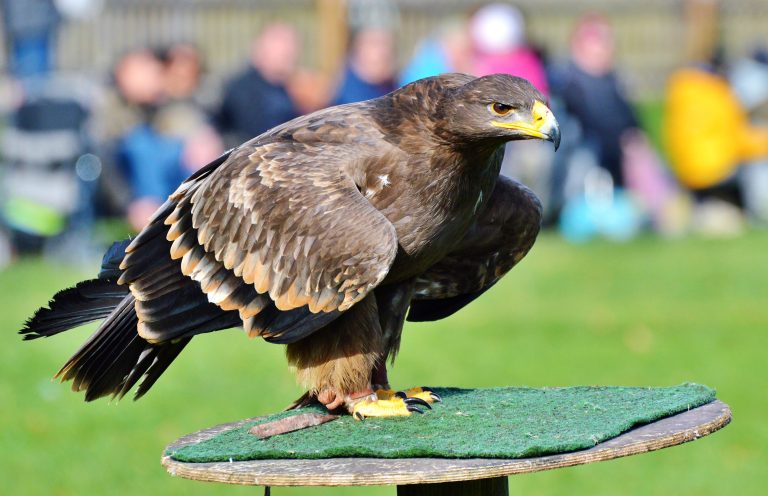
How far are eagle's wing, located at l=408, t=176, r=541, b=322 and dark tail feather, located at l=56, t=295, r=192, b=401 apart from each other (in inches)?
43.0

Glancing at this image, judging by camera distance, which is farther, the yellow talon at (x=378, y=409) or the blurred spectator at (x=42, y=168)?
the blurred spectator at (x=42, y=168)

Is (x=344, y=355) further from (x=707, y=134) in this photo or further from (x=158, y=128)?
(x=707, y=134)

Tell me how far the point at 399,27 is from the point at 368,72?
8859 mm

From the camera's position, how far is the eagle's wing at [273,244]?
13.7 feet

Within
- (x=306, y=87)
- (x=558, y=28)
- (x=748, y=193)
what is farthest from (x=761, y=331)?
(x=558, y=28)

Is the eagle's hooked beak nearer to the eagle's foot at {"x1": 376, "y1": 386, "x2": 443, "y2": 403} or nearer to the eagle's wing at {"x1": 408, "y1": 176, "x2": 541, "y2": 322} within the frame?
the eagle's wing at {"x1": 408, "y1": 176, "x2": 541, "y2": 322}

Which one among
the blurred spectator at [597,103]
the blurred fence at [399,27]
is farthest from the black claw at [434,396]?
the blurred fence at [399,27]

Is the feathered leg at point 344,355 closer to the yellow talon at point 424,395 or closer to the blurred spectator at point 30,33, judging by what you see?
the yellow talon at point 424,395

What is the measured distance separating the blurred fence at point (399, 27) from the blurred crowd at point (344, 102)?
3902mm

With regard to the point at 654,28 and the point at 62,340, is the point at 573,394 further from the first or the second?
the point at 654,28

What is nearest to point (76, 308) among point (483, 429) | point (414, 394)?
point (414, 394)

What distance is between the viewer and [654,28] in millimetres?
24406

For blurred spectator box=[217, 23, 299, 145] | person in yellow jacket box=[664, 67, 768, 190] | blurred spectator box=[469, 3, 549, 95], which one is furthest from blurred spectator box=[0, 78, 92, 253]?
person in yellow jacket box=[664, 67, 768, 190]

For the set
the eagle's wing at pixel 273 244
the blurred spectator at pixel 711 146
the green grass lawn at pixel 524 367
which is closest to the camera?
the eagle's wing at pixel 273 244
